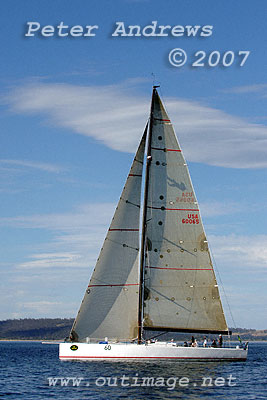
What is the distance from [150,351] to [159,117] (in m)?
19.7

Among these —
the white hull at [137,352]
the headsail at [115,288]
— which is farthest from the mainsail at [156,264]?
the white hull at [137,352]

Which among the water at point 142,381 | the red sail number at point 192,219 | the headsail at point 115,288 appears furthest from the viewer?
the red sail number at point 192,219

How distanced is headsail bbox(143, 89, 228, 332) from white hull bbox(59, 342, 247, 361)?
2.76 meters

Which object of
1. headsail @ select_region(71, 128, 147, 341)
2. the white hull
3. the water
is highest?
headsail @ select_region(71, 128, 147, 341)

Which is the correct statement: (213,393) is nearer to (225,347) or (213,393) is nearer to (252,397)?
(252,397)

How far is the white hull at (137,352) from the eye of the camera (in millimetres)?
52031

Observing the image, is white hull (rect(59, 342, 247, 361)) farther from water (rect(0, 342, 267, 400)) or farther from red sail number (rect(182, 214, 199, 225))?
red sail number (rect(182, 214, 199, 225))

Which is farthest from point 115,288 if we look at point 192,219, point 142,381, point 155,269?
point 142,381

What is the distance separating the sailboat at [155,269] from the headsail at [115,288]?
0.27 ft

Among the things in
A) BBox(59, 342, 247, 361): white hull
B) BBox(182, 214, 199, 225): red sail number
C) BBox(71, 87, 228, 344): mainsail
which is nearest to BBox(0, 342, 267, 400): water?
BBox(59, 342, 247, 361): white hull

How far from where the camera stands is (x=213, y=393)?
4122 cm

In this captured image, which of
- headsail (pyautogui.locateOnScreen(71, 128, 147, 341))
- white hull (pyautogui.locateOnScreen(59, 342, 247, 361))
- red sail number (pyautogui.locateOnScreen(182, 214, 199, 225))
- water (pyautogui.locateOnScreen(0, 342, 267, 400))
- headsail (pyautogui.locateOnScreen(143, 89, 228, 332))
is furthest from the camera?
red sail number (pyautogui.locateOnScreen(182, 214, 199, 225))

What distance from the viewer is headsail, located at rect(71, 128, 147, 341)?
54156mm

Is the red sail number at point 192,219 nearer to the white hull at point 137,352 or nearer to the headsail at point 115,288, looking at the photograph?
the headsail at point 115,288
